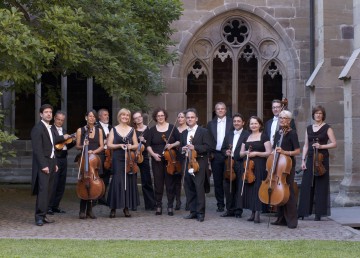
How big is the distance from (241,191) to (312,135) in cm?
141

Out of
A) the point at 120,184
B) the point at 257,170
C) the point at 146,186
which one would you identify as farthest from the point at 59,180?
the point at 257,170

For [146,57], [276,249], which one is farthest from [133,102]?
[276,249]

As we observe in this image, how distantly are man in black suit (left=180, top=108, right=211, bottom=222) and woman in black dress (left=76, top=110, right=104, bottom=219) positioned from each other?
1334mm

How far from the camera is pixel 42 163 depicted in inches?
486

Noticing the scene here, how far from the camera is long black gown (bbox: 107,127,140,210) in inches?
520

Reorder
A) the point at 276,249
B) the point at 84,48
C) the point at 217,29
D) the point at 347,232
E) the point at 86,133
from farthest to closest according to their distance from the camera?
the point at 217,29
the point at 84,48
the point at 86,133
the point at 347,232
the point at 276,249

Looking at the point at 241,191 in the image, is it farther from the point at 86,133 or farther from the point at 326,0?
the point at 326,0

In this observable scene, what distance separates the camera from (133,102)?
16594 mm

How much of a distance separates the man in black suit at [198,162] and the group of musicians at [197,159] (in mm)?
15

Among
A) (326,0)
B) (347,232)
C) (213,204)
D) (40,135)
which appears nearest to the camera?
(347,232)

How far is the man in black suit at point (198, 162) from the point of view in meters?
13.0

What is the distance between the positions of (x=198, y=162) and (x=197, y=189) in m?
0.42

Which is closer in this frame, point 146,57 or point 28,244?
point 28,244

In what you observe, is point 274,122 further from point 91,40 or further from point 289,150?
point 91,40
